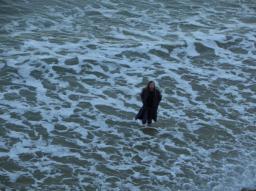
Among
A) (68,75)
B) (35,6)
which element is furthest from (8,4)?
(68,75)

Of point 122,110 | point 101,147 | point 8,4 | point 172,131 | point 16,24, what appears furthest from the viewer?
point 8,4

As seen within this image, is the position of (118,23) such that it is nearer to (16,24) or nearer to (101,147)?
(16,24)

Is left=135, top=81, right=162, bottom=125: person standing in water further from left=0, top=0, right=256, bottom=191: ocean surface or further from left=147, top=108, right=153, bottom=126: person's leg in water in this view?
left=0, top=0, right=256, bottom=191: ocean surface

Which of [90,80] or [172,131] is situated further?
[90,80]

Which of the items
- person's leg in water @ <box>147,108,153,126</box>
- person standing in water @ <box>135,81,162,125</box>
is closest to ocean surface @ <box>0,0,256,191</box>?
person's leg in water @ <box>147,108,153,126</box>

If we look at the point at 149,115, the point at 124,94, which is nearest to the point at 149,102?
the point at 149,115

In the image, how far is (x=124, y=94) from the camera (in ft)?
55.7

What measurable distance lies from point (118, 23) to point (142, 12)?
1863 millimetres

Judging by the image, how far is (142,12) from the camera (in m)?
24.2

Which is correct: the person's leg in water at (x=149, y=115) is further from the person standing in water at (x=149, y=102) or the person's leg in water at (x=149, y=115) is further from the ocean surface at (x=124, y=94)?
the ocean surface at (x=124, y=94)

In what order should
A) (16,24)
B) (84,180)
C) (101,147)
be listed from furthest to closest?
(16,24) → (101,147) → (84,180)

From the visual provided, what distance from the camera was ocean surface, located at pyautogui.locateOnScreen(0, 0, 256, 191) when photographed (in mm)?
12836

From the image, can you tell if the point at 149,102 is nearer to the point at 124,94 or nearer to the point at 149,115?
the point at 149,115

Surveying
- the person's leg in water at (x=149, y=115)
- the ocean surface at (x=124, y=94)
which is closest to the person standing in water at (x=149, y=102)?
the person's leg in water at (x=149, y=115)
